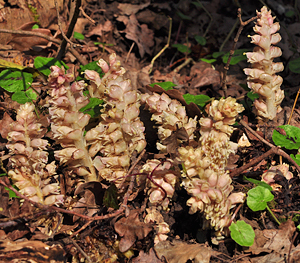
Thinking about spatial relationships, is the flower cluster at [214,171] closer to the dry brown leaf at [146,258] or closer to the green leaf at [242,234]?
the green leaf at [242,234]

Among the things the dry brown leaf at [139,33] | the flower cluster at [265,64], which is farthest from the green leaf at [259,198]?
the dry brown leaf at [139,33]

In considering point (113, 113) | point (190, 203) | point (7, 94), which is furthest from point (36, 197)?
point (7, 94)

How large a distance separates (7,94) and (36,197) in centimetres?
129

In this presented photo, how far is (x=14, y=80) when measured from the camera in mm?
2316

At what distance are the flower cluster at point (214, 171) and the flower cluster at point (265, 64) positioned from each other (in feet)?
1.86

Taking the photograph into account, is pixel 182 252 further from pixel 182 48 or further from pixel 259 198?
pixel 182 48

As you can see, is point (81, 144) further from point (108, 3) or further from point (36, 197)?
point (108, 3)

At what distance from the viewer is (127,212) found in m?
1.58

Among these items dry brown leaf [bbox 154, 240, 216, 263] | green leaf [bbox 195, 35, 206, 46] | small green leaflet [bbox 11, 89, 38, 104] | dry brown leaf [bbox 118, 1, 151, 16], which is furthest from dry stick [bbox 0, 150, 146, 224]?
dry brown leaf [bbox 118, 1, 151, 16]

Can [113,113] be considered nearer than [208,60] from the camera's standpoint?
Yes

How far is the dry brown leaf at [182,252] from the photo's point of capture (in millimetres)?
1495

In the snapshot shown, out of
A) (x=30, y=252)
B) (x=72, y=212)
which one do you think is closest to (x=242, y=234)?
(x=72, y=212)

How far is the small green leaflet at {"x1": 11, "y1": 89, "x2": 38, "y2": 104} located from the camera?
2146mm

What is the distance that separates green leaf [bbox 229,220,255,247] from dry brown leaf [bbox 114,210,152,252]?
44cm
